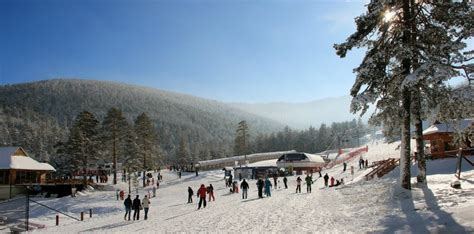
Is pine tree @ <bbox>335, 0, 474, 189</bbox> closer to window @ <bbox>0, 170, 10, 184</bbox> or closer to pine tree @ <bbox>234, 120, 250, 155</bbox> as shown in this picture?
window @ <bbox>0, 170, 10, 184</bbox>

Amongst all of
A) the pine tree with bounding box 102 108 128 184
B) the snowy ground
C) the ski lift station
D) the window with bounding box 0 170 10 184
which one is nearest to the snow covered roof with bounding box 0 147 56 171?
the window with bounding box 0 170 10 184

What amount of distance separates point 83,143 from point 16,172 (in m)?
10.9

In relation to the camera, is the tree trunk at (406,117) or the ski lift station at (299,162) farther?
the ski lift station at (299,162)

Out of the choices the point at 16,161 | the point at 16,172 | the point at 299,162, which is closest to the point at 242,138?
the point at 299,162

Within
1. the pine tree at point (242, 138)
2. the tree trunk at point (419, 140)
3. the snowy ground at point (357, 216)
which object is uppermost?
the pine tree at point (242, 138)

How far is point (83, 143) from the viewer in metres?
57.9

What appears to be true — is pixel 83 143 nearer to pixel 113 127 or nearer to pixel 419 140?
pixel 113 127

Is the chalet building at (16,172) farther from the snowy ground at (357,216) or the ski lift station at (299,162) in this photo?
the snowy ground at (357,216)

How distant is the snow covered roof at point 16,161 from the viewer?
5757cm

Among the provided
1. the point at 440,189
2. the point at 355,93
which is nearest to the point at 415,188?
the point at 440,189

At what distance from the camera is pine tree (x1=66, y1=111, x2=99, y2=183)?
57.7 meters

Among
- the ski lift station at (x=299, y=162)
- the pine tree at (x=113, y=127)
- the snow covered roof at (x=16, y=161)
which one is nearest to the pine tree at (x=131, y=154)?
the pine tree at (x=113, y=127)

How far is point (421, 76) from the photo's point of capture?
17.5 m

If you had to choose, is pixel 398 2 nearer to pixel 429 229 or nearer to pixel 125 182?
pixel 429 229
